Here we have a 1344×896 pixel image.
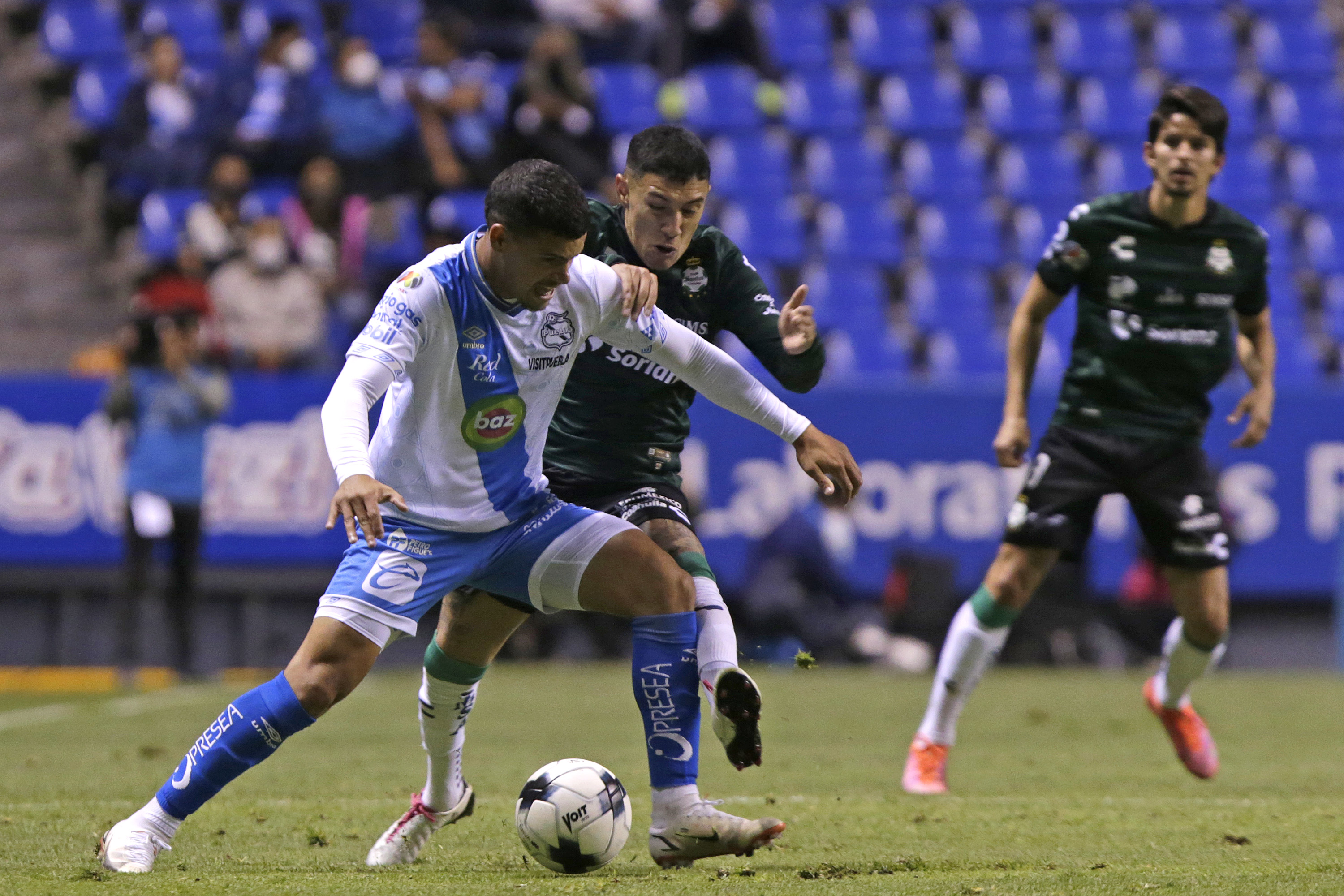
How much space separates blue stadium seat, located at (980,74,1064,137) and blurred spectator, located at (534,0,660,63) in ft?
10.9

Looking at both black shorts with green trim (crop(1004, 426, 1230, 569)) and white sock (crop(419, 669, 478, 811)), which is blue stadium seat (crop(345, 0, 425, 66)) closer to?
black shorts with green trim (crop(1004, 426, 1230, 569))

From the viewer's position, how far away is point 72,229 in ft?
53.4

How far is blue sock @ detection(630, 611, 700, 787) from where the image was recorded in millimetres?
4711

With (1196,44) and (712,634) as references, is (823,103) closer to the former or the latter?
(1196,44)

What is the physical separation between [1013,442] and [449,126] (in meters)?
9.53

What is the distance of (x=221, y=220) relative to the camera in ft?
45.7

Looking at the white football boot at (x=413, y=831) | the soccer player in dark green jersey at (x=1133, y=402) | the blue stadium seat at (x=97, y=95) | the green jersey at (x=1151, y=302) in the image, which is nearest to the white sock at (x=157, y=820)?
the white football boot at (x=413, y=831)

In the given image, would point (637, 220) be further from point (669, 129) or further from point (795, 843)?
point (795, 843)

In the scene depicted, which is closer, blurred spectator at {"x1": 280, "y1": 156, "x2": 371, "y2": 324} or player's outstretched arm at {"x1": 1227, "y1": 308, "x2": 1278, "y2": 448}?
player's outstretched arm at {"x1": 1227, "y1": 308, "x2": 1278, "y2": 448}

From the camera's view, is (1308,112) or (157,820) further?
(1308,112)

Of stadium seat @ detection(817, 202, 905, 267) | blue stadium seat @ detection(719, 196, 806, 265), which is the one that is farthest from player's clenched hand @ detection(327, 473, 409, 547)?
stadium seat @ detection(817, 202, 905, 267)

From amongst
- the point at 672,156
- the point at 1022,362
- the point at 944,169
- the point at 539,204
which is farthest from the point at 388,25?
the point at 539,204

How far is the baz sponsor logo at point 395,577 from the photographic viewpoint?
175 inches

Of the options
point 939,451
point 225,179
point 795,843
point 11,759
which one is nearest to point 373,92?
point 225,179
